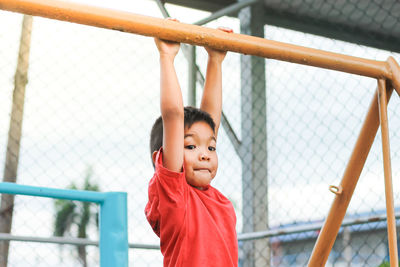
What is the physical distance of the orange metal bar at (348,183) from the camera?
3.43ft

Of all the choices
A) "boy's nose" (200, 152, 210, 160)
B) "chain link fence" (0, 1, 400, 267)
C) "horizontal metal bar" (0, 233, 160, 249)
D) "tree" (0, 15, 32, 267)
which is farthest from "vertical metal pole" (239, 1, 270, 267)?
"boy's nose" (200, 152, 210, 160)

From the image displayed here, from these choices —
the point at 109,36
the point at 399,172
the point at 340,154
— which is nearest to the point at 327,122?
the point at 340,154

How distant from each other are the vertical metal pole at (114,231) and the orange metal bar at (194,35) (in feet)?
1.72

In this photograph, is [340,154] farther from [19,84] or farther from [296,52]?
[296,52]

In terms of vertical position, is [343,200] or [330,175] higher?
[330,175]

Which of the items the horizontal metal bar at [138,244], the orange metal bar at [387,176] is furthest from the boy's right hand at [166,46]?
the horizontal metal bar at [138,244]

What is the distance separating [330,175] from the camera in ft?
9.18

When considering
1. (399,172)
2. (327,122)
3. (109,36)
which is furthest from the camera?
(327,122)

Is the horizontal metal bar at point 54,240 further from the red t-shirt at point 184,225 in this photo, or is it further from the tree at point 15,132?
the red t-shirt at point 184,225

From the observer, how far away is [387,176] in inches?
39.2

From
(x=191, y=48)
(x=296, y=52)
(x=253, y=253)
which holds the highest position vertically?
(x=191, y=48)

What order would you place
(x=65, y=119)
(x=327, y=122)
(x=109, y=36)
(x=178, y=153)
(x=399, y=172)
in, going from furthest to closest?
(x=327, y=122) < (x=109, y=36) < (x=65, y=119) < (x=399, y=172) < (x=178, y=153)

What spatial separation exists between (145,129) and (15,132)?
23.0 inches

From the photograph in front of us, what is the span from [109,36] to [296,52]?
1.90 meters
